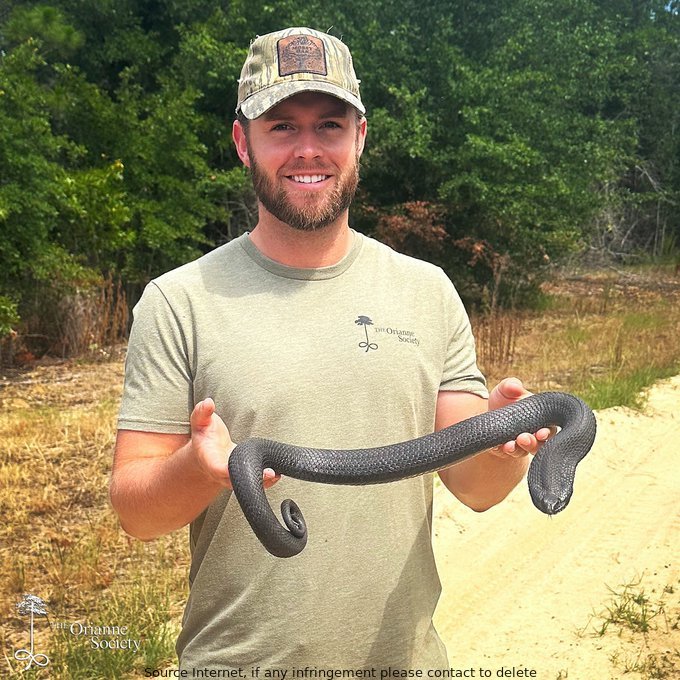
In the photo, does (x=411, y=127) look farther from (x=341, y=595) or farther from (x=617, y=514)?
(x=341, y=595)

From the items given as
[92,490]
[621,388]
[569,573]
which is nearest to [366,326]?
[569,573]

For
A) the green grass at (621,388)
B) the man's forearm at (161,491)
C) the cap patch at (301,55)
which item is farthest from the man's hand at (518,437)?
the green grass at (621,388)

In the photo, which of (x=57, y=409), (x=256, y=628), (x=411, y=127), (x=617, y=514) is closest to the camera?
(x=256, y=628)

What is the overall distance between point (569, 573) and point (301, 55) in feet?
16.9

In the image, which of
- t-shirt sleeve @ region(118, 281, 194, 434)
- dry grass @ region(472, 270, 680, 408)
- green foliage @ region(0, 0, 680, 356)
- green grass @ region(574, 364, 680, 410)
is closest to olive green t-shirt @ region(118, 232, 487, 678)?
t-shirt sleeve @ region(118, 281, 194, 434)

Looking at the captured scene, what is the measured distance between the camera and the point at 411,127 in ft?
57.9

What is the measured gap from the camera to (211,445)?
2.17 m

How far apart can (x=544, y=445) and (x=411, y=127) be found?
51.9 feet

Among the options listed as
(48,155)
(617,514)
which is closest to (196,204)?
(48,155)

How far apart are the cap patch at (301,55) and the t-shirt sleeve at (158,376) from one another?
829mm

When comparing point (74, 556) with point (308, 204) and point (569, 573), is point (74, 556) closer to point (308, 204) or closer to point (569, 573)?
point (569, 573)
